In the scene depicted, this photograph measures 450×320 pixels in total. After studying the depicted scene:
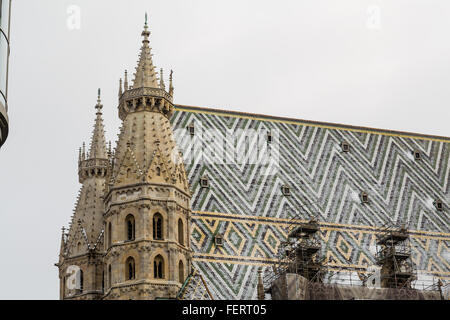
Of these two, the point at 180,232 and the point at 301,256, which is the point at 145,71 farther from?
the point at 301,256

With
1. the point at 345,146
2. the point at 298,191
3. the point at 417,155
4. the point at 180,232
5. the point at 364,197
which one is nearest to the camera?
the point at 180,232

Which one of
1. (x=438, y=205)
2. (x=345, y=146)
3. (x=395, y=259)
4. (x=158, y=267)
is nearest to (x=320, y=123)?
(x=345, y=146)

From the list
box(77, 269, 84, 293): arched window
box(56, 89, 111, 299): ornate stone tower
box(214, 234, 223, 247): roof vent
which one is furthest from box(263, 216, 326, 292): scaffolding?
box(77, 269, 84, 293): arched window

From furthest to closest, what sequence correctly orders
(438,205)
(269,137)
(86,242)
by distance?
(438,205) → (269,137) → (86,242)

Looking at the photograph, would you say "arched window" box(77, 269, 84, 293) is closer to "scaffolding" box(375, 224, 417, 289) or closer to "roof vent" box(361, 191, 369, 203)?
"scaffolding" box(375, 224, 417, 289)

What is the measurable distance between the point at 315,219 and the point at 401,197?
5.45m

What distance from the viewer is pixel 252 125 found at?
1843 inches

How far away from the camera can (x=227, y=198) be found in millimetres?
43406

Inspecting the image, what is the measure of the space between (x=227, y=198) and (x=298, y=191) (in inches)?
142

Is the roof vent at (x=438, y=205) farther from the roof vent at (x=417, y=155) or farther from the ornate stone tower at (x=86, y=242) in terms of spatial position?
the ornate stone tower at (x=86, y=242)

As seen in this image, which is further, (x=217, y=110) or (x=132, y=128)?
(x=217, y=110)
